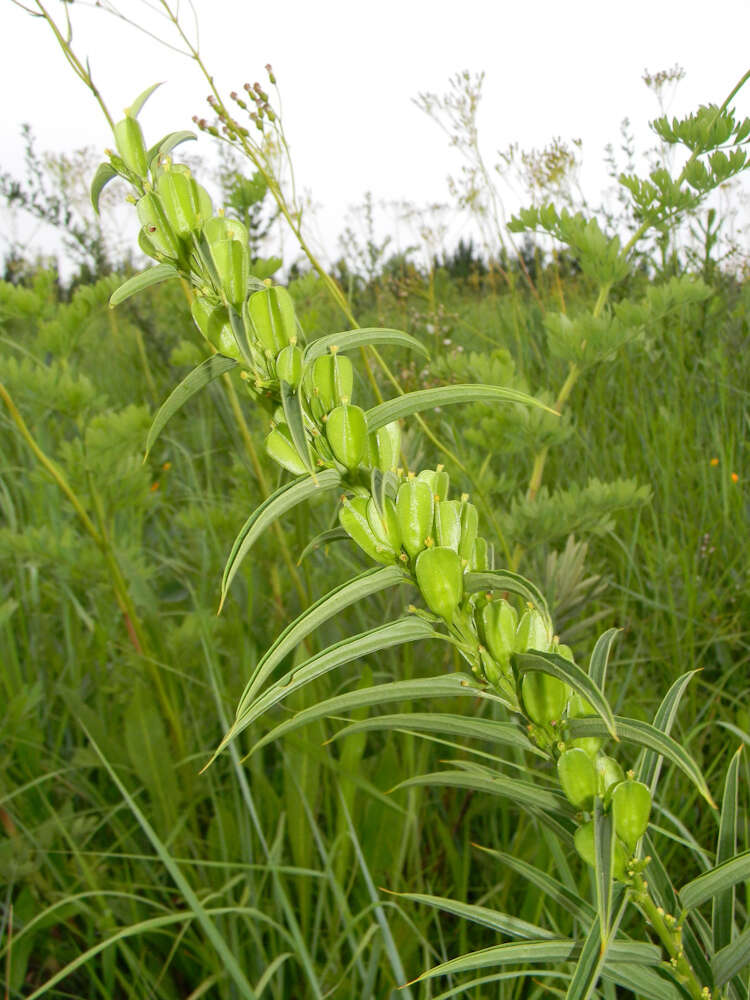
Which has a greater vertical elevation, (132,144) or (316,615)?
(132,144)

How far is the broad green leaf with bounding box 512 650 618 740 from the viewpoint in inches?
14.3

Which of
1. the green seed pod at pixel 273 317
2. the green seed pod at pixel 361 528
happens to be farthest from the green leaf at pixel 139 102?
the green seed pod at pixel 361 528

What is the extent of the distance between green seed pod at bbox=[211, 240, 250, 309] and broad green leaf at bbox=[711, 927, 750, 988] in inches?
17.9

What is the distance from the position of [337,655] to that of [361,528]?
0.07 metres

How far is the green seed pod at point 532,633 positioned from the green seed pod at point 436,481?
8cm

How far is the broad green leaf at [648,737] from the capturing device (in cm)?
38

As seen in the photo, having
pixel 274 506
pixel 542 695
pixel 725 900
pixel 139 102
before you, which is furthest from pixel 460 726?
pixel 139 102

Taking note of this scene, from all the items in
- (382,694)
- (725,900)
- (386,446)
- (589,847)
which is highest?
(386,446)

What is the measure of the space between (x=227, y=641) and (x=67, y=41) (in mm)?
1083

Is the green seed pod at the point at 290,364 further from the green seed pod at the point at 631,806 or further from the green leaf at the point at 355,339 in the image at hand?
the green seed pod at the point at 631,806

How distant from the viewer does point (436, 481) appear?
479 millimetres

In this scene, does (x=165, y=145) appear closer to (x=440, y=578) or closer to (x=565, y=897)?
(x=440, y=578)

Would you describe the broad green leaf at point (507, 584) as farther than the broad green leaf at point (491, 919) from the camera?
No

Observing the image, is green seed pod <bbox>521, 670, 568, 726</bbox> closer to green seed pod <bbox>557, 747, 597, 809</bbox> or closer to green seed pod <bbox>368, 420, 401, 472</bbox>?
green seed pod <bbox>557, 747, 597, 809</bbox>
